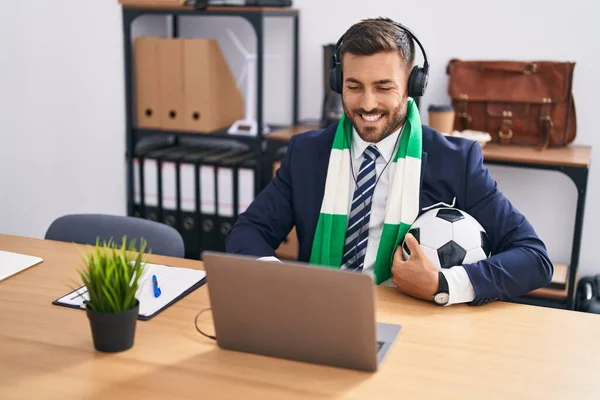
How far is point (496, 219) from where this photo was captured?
1.71 m

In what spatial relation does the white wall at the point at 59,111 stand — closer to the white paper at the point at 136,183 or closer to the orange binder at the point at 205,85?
the white paper at the point at 136,183

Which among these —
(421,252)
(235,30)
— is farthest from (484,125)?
(421,252)

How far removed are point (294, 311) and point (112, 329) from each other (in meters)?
0.33

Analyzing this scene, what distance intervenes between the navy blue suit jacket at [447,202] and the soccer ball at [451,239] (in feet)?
0.13

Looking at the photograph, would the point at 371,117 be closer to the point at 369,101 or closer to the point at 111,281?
the point at 369,101

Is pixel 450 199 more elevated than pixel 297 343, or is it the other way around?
pixel 450 199

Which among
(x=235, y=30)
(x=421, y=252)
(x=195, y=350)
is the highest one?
(x=235, y=30)

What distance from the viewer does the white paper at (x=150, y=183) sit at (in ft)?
10.8

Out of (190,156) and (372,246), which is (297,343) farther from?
(190,156)

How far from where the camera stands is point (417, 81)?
179cm

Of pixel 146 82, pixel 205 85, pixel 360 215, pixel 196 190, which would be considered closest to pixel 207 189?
pixel 196 190

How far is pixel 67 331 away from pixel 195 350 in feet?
0.86

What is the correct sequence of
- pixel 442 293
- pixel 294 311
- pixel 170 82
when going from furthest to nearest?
pixel 170 82 < pixel 442 293 < pixel 294 311

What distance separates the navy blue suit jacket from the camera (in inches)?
61.6
